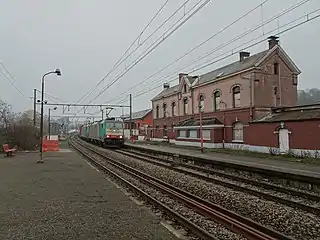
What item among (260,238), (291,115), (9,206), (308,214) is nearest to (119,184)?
(9,206)

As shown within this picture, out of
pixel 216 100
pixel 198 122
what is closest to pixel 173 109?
pixel 198 122

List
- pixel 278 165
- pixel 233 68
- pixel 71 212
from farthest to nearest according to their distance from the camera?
pixel 233 68 → pixel 278 165 → pixel 71 212

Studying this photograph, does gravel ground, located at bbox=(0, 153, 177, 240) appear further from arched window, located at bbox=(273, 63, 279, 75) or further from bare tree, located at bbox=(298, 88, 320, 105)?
bare tree, located at bbox=(298, 88, 320, 105)

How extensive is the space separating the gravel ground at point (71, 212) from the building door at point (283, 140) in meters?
17.3

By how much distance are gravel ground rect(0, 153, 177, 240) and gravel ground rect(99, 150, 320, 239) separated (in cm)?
260

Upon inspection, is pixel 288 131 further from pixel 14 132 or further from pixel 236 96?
pixel 14 132

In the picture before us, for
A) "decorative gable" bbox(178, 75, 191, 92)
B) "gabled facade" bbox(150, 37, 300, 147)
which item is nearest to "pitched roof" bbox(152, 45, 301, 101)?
"gabled facade" bbox(150, 37, 300, 147)

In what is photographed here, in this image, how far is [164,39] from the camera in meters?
16.7

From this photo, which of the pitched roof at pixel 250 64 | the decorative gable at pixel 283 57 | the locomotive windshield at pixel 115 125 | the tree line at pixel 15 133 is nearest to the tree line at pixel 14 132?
the tree line at pixel 15 133

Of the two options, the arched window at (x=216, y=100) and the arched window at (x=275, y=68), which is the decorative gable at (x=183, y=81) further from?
the arched window at (x=275, y=68)

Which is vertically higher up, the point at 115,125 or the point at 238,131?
the point at 115,125

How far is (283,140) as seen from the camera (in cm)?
2772

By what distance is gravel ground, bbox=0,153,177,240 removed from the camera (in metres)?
7.12

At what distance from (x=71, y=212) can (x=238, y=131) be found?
2884 cm
